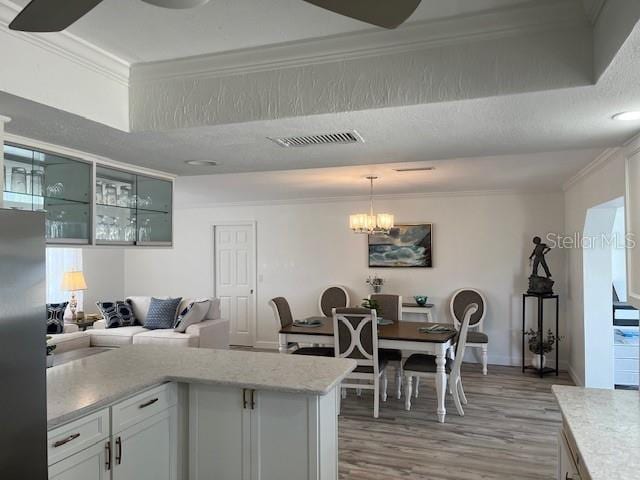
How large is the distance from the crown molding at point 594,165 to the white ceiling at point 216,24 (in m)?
2.28

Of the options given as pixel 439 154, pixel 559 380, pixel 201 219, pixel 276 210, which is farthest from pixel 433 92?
pixel 201 219

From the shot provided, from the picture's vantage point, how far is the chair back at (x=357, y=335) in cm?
436

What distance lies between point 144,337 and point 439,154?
4.71 m

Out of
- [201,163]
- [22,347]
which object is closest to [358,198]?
[201,163]

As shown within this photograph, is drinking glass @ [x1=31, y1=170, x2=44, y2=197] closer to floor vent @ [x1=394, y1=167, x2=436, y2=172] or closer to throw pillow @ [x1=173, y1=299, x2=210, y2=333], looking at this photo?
floor vent @ [x1=394, y1=167, x2=436, y2=172]

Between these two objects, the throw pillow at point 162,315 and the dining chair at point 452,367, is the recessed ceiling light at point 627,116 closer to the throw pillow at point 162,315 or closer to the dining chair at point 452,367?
the dining chair at point 452,367

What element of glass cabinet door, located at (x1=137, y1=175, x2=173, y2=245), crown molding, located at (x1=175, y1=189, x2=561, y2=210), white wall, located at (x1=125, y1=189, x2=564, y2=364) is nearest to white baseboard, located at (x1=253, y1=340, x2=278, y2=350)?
white wall, located at (x1=125, y1=189, x2=564, y2=364)

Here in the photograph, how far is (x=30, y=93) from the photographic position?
5.97 feet

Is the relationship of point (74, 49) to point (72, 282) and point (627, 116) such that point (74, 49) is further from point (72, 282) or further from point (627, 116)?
point (72, 282)

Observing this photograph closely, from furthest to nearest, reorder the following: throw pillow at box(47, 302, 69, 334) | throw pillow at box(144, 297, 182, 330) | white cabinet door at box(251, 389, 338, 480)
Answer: throw pillow at box(144, 297, 182, 330) < throw pillow at box(47, 302, 69, 334) < white cabinet door at box(251, 389, 338, 480)

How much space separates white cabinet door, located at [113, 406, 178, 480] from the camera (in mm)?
2268

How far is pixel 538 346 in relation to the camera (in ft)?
19.0

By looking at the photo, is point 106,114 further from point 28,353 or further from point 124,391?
point 124,391

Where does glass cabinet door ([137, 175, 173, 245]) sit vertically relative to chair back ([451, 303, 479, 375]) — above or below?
above
